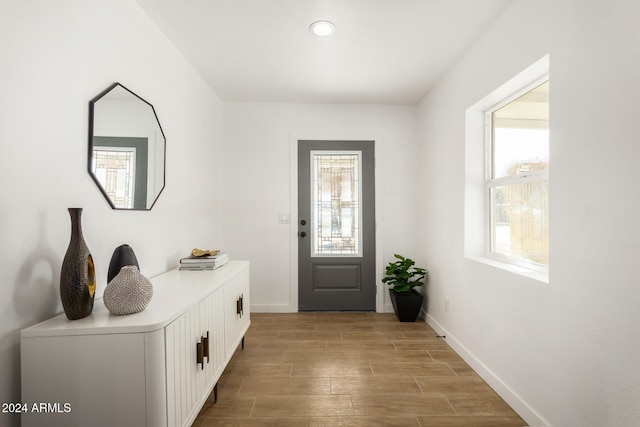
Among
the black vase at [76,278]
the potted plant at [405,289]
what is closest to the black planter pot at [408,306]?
the potted plant at [405,289]

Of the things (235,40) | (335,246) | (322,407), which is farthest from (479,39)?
(322,407)

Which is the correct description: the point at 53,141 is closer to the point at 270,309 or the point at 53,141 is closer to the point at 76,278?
the point at 76,278

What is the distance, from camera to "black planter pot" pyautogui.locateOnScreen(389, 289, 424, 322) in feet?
10.9

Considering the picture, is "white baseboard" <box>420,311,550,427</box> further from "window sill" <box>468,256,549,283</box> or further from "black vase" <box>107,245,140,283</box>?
"black vase" <box>107,245,140,283</box>

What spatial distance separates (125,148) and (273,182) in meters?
1.98

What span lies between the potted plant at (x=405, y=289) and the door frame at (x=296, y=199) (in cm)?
20

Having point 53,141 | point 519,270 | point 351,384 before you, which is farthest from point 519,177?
point 53,141

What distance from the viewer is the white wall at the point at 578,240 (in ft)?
3.93

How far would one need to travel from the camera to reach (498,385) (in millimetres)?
2006

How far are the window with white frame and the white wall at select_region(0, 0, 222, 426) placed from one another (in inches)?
93.6

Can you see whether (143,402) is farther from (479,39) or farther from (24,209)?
(479,39)

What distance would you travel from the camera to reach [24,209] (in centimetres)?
119

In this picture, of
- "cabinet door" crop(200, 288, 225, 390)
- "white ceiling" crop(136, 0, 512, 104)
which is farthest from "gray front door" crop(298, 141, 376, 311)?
"cabinet door" crop(200, 288, 225, 390)

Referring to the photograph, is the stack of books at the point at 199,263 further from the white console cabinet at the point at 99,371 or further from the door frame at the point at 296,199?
the door frame at the point at 296,199
